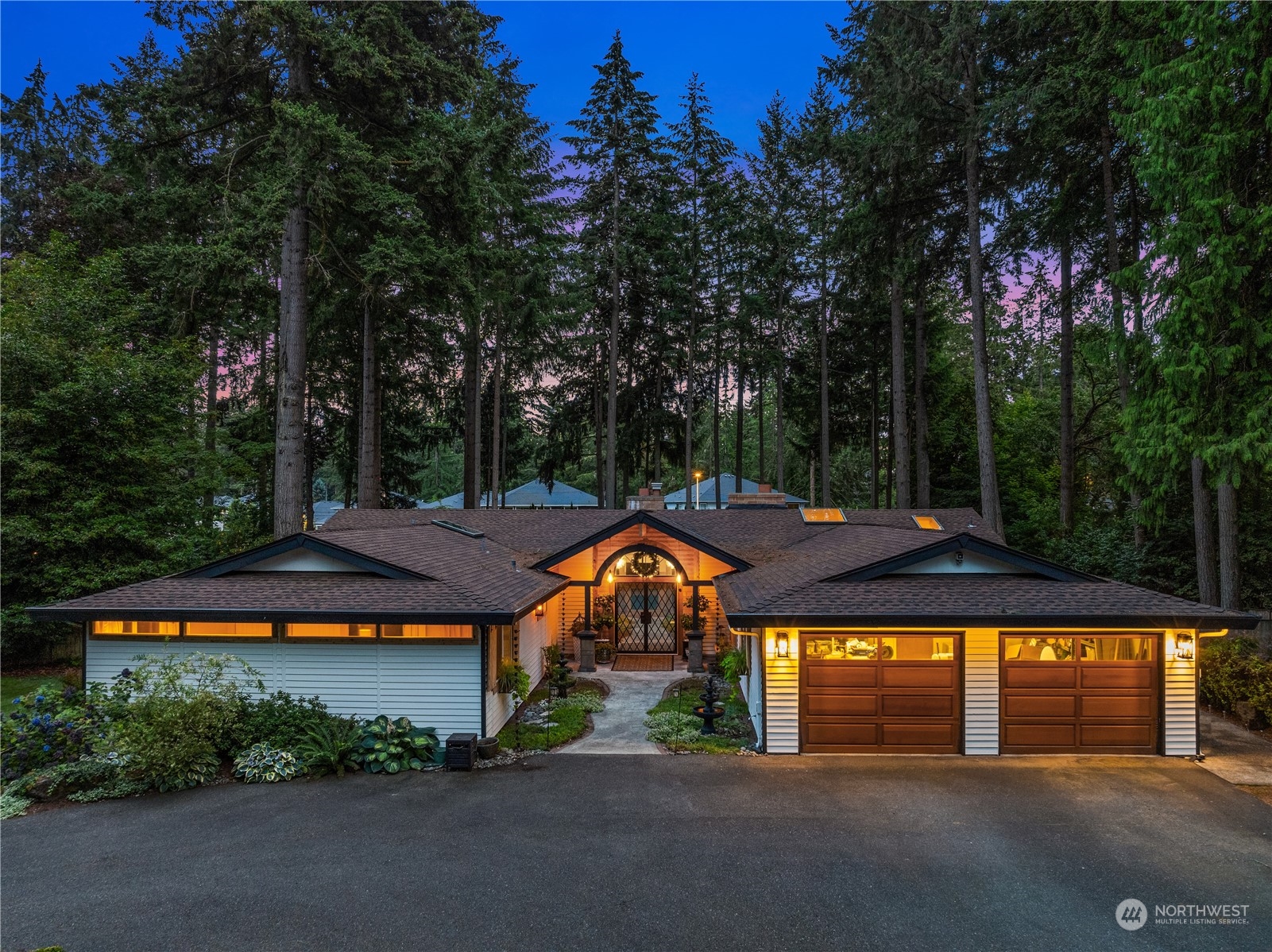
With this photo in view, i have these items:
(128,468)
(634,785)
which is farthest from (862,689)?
(128,468)

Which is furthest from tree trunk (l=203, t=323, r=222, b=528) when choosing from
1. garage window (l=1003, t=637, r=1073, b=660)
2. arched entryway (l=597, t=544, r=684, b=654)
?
garage window (l=1003, t=637, r=1073, b=660)

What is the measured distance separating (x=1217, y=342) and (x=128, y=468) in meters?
23.1

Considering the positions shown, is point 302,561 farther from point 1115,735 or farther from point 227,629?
point 1115,735

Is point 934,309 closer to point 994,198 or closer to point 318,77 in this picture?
point 994,198

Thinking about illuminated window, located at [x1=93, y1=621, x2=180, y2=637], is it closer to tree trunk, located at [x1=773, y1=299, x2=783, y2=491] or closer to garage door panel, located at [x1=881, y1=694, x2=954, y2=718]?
garage door panel, located at [x1=881, y1=694, x2=954, y2=718]

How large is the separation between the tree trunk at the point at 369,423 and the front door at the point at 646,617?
31.7 ft

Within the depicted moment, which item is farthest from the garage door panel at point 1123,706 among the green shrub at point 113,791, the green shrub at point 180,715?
the green shrub at point 113,791

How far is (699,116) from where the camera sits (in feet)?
76.3

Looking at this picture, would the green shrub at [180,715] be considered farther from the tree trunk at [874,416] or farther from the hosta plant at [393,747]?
the tree trunk at [874,416]

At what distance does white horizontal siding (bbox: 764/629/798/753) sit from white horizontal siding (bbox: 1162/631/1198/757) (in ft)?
17.8

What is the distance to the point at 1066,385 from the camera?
17.6 m

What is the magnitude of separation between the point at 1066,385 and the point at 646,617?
15.0 meters

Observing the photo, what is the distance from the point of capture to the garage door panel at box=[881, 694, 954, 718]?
8609 millimetres

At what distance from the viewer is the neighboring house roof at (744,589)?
823 cm
